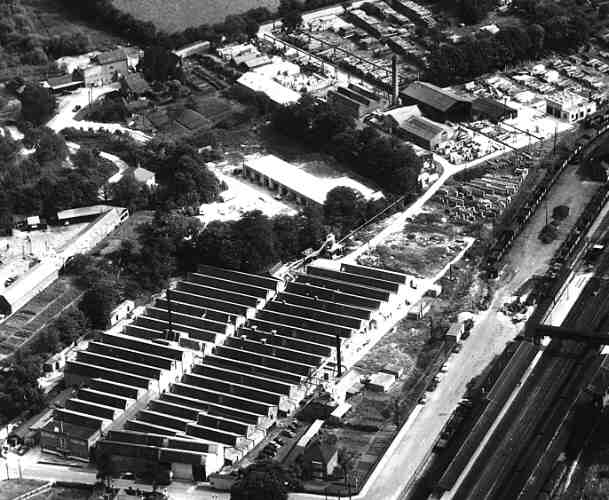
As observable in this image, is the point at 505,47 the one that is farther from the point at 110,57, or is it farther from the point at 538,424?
the point at 538,424

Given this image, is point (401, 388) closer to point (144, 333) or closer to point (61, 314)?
point (144, 333)

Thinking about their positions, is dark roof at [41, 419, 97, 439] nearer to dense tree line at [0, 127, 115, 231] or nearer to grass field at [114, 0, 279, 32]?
dense tree line at [0, 127, 115, 231]

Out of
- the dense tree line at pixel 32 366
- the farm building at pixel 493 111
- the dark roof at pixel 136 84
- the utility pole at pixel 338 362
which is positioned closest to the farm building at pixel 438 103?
the farm building at pixel 493 111

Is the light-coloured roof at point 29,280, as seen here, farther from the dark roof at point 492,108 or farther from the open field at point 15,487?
the dark roof at point 492,108

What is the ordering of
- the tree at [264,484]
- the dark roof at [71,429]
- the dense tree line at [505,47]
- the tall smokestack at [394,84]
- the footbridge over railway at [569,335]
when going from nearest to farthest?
1. the tree at [264,484]
2. the dark roof at [71,429]
3. the footbridge over railway at [569,335]
4. the tall smokestack at [394,84]
5. the dense tree line at [505,47]

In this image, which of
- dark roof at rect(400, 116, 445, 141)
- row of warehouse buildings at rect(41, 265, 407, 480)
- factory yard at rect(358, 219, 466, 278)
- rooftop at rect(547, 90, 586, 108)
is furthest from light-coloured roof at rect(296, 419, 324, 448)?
rooftop at rect(547, 90, 586, 108)

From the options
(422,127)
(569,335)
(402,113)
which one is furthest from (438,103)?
(569,335)
